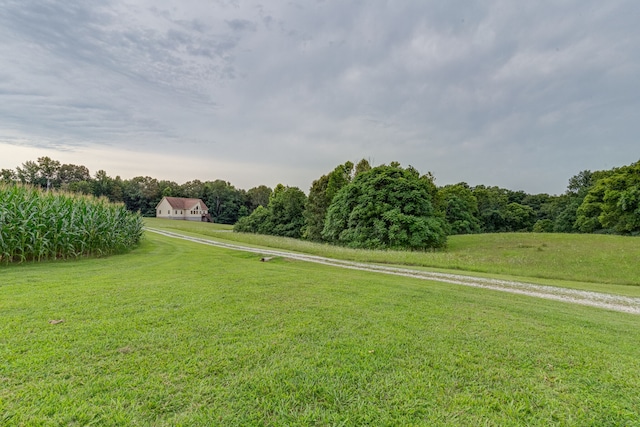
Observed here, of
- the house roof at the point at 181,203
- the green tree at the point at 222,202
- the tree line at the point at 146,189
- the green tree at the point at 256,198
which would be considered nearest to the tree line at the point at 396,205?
the tree line at the point at 146,189

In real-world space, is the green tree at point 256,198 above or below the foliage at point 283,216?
above

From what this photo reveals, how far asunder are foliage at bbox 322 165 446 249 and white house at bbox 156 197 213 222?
4564 cm

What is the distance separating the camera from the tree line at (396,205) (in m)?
24.5

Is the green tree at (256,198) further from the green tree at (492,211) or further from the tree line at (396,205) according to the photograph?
the green tree at (492,211)

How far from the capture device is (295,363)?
2.54 metres

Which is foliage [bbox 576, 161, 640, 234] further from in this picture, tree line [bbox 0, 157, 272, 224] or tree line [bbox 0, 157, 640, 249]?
tree line [bbox 0, 157, 272, 224]

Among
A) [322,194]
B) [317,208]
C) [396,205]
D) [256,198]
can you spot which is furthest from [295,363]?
[256,198]

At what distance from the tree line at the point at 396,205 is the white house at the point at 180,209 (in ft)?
15.1

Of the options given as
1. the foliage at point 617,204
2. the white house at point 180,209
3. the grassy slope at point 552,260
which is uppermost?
the foliage at point 617,204

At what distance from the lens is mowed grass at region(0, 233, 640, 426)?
192 centimetres

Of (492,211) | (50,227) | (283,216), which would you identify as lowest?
(50,227)

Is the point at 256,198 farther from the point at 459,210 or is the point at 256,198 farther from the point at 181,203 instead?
the point at 459,210

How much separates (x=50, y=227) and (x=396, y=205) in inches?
895

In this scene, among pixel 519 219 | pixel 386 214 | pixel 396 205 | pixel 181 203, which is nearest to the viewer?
pixel 386 214
